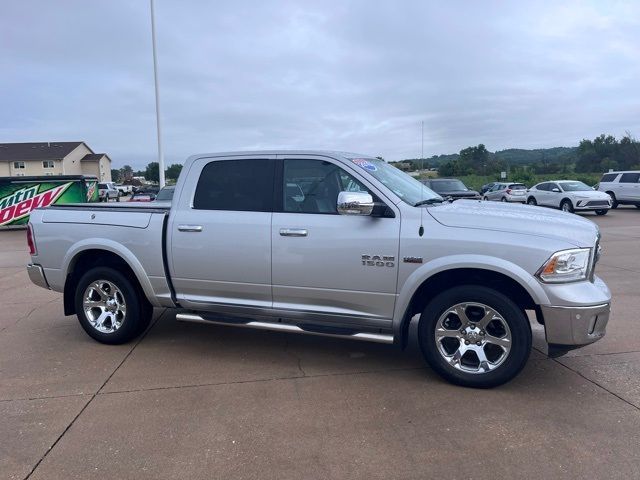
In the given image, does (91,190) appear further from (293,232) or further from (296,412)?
(296,412)

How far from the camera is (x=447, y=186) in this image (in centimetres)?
2034

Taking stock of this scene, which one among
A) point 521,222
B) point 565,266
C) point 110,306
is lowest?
point 110,306

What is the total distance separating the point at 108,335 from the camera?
5.36 metres

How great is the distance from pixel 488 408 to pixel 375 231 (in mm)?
1601

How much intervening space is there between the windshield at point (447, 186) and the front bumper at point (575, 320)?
53.2ft

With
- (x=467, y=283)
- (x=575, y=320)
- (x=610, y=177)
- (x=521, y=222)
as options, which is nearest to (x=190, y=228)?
(x=467, y=283)

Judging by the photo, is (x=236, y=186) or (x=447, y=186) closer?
(x=236, y=186)

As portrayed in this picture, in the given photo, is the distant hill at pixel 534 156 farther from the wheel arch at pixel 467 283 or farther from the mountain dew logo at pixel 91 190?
the wheel arch at pixel 467 283

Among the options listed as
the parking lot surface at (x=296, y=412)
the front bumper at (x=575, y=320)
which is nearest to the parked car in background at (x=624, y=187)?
the parking lot surface at (x=296, y=412)

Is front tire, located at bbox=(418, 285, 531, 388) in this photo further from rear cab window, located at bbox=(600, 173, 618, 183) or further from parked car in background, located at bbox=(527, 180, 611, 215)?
rear cab window, located at bbox=(600, 173, 618, 183)

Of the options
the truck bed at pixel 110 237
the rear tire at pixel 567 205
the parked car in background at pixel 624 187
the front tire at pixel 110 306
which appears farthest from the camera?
the parked car in background at pixel 624 187

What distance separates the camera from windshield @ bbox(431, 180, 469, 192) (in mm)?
20000

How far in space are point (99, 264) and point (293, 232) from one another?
7.66 ft

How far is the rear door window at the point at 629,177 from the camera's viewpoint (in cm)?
2492
